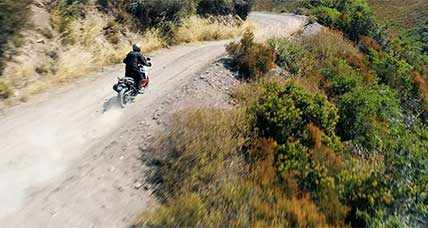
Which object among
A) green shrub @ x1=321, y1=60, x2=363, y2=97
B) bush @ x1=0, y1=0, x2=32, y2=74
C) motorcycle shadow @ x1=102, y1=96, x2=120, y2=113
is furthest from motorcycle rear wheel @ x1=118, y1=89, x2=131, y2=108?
green shrub @ x1=321, y1=60, x2=363, y2=97

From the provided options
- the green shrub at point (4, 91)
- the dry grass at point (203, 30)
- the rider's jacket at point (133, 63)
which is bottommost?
the dry grass at point (203, 30)

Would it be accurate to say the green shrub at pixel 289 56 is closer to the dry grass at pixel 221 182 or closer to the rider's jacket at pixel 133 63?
the rider's jacket at pixel 133 63

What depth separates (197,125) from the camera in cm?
1077

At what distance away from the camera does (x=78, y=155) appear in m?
10.9

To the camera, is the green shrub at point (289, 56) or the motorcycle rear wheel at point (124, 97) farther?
the green shrub at point (289, 56)

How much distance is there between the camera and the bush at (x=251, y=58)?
1650cm

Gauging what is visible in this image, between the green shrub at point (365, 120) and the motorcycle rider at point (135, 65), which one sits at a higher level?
the motorcycle rider at point (135, 65)

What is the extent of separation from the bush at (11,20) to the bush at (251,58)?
7431 mm

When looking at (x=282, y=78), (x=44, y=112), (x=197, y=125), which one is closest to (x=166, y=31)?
(x=282, y=78)

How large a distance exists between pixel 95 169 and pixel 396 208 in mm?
6170

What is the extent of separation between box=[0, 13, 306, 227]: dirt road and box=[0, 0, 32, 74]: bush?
2.19m

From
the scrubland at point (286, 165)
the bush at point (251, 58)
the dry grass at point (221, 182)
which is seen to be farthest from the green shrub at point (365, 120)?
the dry grass at point (221, 182)

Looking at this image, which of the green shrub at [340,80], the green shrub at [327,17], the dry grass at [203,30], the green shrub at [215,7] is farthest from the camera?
the green shrub at [327,17]

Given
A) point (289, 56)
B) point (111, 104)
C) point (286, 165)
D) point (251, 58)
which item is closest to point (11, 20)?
point (111, 104)
